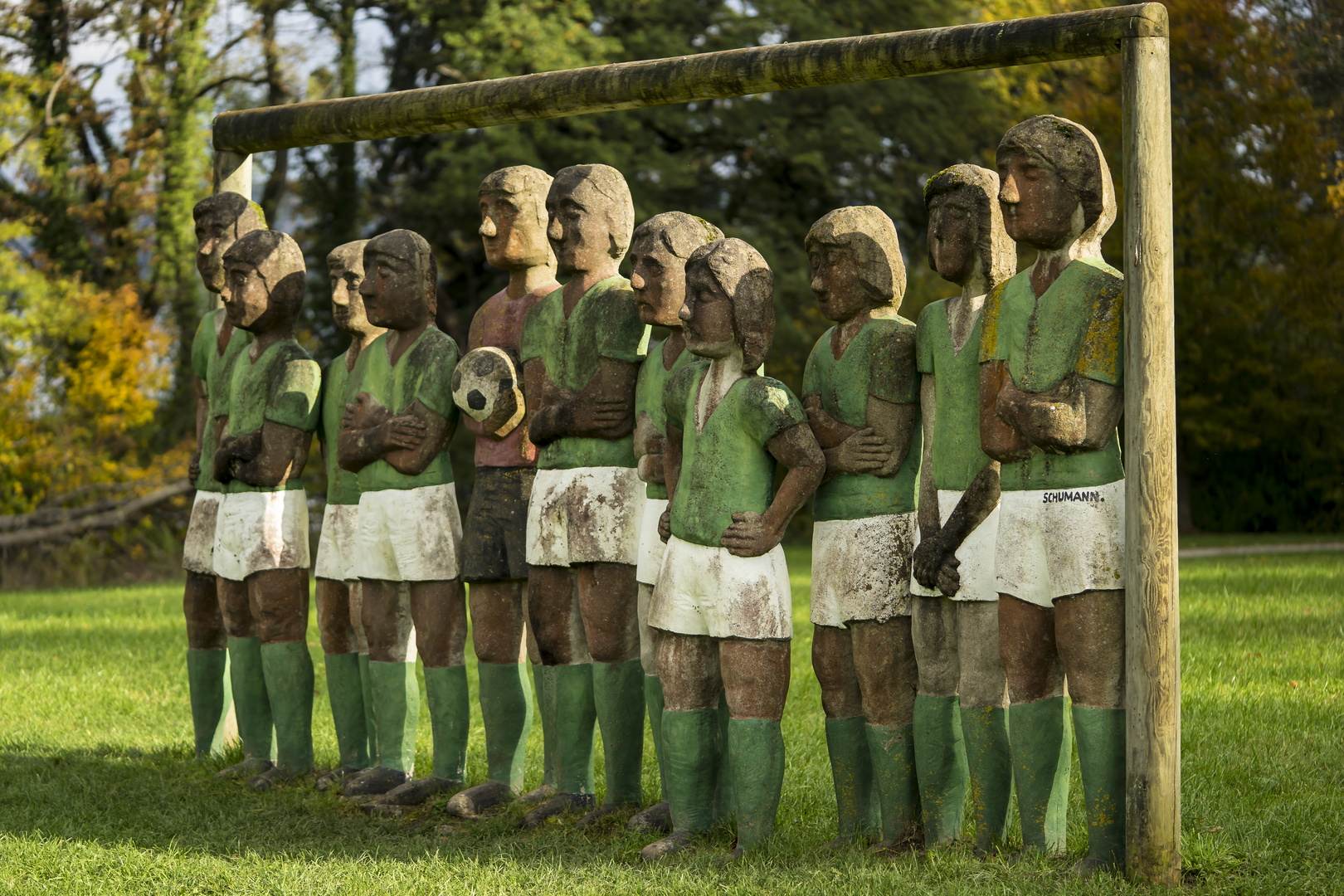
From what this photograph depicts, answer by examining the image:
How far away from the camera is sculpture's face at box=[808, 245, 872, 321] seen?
5.11m

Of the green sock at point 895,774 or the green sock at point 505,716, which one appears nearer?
the green sock at point 895,774

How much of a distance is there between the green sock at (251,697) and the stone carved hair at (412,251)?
1.99m

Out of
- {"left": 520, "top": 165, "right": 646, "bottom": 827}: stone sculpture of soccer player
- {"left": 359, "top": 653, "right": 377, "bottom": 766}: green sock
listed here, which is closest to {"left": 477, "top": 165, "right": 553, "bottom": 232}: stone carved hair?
{"left": 520, "top": 165, "right": 646, "bottom": 827}: stone sculpture of soccer player

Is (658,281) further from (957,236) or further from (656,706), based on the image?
(656,706)

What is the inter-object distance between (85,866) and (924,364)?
3723mm

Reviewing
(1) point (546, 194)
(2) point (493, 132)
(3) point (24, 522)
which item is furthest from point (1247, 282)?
(3) point (24, 522)

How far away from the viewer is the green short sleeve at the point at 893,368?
501cm

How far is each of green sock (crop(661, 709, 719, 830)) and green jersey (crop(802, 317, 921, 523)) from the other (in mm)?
912

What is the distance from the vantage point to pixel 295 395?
21.8ft

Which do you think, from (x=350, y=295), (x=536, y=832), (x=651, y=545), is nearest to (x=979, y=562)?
(x=651, y=545)

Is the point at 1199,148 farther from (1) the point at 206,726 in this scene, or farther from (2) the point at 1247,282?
(1) the point at 206,726

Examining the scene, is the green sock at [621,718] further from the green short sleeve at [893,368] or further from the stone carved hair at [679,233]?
the stone carved hair at [679,233]

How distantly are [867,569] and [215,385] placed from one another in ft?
12.3

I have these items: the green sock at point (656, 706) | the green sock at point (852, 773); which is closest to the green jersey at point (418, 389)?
the green sock at point (656, 706)
